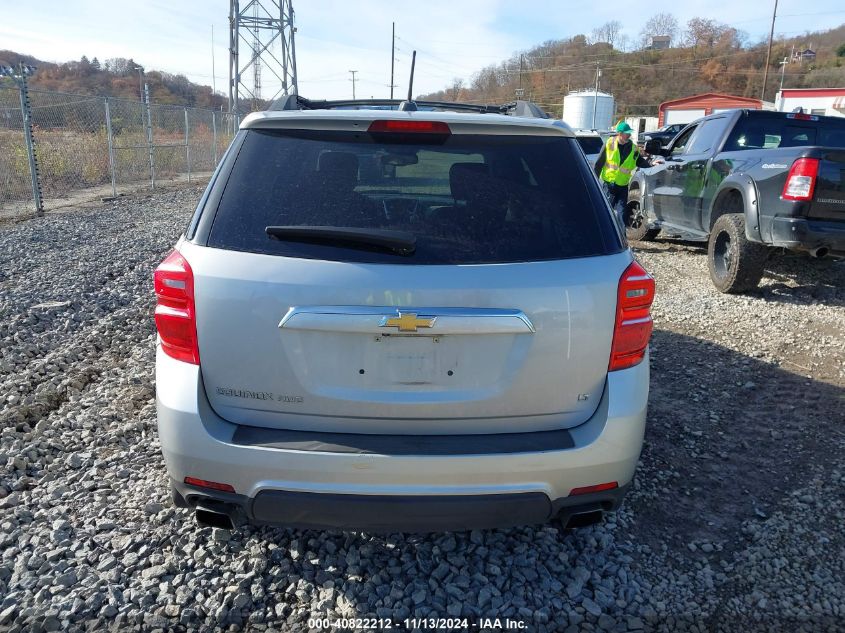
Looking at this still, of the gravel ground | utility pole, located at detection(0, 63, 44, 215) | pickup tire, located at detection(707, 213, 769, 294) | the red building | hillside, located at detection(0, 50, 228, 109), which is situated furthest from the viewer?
the red building

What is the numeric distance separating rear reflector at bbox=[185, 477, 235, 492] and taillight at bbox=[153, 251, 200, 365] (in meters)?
0.41

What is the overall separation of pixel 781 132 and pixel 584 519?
7.15m

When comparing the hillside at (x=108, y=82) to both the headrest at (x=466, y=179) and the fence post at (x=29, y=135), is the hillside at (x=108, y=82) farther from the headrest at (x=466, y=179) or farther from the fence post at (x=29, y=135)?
the headrest at (x=466, y=179)

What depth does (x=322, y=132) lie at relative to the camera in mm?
2344

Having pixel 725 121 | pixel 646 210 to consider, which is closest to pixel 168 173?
pixel 646 210

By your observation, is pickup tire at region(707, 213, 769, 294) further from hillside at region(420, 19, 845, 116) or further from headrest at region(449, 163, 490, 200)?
hillside at region(420, 19, 845, 116)

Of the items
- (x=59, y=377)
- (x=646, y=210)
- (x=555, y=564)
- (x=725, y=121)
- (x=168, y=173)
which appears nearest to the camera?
(x=555, y=564)

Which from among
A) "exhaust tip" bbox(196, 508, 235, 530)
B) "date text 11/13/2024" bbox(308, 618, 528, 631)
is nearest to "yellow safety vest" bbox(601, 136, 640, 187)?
"date text 11/13/2024" bbox(308, 618, 528, 631)

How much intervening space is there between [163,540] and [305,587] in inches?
28.1

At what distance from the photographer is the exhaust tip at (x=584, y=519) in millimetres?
2307

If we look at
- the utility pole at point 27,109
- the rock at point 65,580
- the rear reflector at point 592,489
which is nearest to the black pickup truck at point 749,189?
the rear reflector at point 592,489

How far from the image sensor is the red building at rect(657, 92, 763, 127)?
172ft

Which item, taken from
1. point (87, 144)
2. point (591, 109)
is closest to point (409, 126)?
point (87, 144)

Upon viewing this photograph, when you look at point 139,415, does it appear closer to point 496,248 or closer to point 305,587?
point 305,587
